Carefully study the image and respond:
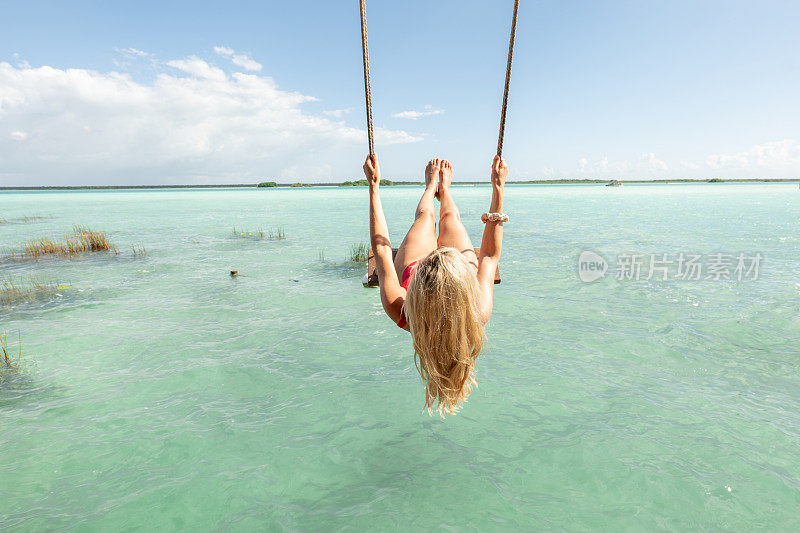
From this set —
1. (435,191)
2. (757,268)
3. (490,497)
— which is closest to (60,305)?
(435,191)

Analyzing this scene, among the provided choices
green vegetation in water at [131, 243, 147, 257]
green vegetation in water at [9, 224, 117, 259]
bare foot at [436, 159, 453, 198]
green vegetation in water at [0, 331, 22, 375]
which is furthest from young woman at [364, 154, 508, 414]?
green vegetation in water at [9, 224, 117, 259]

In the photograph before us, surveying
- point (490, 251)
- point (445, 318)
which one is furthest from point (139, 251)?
point (445, 318)

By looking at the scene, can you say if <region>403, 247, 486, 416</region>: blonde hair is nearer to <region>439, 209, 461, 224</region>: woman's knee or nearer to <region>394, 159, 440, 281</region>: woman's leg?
<region>394, 159, 440, 281</region>: woman's leg

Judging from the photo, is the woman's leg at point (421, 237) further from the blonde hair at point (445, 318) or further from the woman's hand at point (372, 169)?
the blonde hair at point (445, 318)

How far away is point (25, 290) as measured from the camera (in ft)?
37.0

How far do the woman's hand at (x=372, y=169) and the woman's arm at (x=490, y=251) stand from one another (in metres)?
1.12

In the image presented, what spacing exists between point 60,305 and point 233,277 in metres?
4.36

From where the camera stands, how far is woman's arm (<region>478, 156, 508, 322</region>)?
3490mm

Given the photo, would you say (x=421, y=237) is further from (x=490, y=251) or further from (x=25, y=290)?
(x=25, y=290)

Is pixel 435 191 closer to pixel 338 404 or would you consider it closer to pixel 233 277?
pixel 338 404

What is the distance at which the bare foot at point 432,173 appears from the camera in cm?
474

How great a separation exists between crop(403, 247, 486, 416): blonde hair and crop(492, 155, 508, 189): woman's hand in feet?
4.72

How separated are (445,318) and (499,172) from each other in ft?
6.30

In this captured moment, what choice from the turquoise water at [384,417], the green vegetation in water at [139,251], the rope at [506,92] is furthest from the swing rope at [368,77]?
the green vegetation in water at [139,251]
